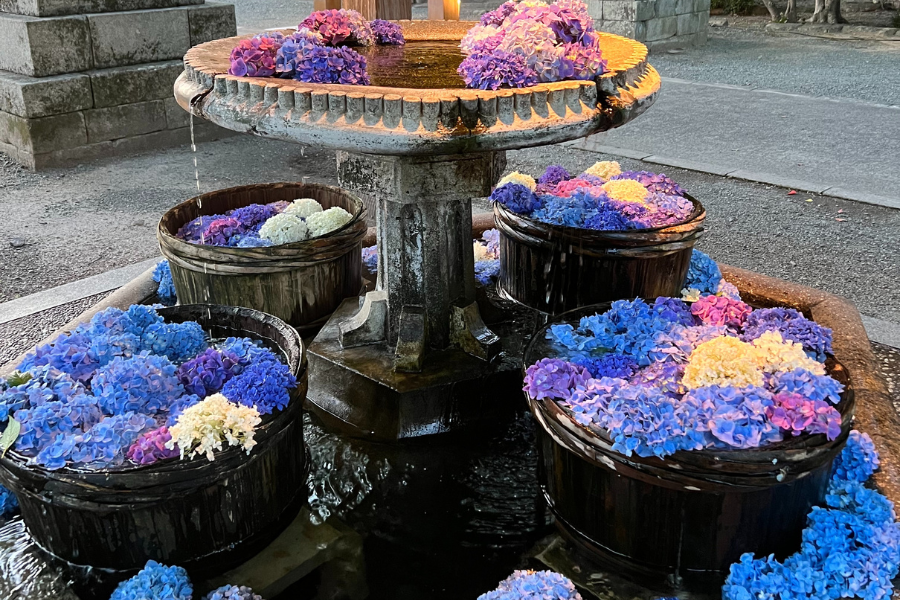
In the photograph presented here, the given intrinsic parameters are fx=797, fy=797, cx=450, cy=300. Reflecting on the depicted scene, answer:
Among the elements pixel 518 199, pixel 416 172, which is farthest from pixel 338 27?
pixel 518 199

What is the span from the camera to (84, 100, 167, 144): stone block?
23.9 ft

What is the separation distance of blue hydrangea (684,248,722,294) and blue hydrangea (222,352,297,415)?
2040mm

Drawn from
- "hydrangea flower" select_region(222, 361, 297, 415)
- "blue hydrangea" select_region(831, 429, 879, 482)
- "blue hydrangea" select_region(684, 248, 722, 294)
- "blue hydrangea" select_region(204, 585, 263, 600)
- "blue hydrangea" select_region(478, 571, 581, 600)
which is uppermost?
"hydrangea flower" select_region(222, 361, 297, 415)

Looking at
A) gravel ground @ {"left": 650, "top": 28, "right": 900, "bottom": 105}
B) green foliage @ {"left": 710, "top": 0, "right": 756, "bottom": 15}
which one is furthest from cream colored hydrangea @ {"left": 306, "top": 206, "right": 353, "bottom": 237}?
green foliage @ {"left": 710, "top": 0, "right": 756, "bottom": 15}

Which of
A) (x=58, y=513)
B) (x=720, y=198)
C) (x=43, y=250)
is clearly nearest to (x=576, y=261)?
(x=58, y=513)

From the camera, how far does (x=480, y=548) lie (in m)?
2.59

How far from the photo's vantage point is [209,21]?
306 inches

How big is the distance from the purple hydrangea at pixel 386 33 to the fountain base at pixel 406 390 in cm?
138

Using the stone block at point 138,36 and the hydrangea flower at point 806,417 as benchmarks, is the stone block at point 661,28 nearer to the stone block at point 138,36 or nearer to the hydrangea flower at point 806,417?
the stone block at point 138,36

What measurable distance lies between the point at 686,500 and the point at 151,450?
143 cm

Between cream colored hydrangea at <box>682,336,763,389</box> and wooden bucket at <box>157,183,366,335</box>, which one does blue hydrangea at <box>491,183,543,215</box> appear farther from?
cream colored hydrangea at <box>682,336,763,389</box>

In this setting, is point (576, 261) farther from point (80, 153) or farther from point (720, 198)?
point (80, 153)

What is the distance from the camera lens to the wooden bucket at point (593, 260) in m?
3.38

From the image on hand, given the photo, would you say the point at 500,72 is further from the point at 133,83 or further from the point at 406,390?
the point at 133,83
